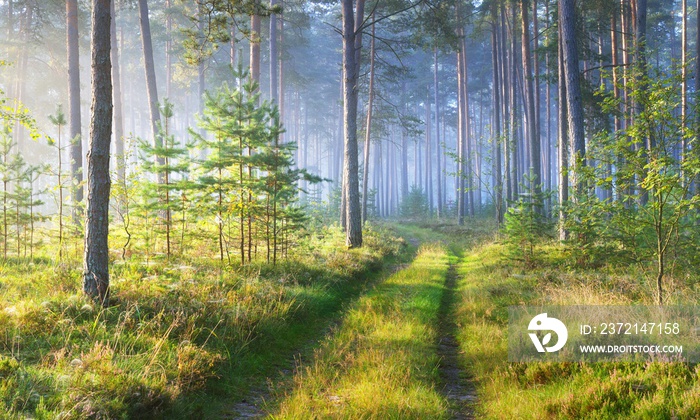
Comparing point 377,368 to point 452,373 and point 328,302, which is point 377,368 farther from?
point 328,302

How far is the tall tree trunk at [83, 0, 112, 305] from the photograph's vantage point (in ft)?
19.4

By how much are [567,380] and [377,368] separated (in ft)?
6.70

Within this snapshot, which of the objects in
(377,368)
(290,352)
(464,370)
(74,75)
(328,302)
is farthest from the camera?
(74,75)

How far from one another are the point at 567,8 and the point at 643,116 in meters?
7.69

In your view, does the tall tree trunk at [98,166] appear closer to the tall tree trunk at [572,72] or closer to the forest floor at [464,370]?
the forest floor at [464,370]

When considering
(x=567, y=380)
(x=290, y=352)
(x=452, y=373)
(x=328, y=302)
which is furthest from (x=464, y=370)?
(x=328, y=302)

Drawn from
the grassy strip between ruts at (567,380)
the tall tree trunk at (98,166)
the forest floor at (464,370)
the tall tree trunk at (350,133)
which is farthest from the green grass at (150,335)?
the tall tree trunk at (350,133)

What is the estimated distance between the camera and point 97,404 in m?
3.57

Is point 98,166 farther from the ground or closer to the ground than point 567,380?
farther from the ground

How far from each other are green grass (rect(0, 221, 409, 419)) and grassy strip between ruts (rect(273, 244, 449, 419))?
0.69 m

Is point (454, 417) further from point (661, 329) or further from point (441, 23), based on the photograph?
point (441, 23)

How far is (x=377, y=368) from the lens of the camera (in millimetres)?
4949

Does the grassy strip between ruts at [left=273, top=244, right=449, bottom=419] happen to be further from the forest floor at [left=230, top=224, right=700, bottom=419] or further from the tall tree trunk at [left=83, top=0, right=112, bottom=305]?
the tall tree trunk at [left=83, top=0, right=112, bottom=305]

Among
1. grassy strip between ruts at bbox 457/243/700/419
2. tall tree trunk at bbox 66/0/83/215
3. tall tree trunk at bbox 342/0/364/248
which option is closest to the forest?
grassy strip between ruts at bbox 457/243/700/419
